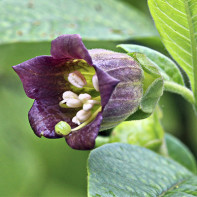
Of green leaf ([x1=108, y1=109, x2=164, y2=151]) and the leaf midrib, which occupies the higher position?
the leaf midrib

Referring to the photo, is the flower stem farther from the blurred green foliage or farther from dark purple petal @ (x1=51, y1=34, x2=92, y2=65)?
the blurred green foliage

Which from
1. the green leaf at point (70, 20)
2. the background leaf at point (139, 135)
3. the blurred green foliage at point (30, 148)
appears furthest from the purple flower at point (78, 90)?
the blurred green foliage at point (30, 148)

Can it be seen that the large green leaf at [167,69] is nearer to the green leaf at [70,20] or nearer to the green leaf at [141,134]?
the green leaf at [141,134]

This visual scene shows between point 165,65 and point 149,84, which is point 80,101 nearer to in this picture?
point 149,84

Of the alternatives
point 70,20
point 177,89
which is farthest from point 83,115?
point 70,20

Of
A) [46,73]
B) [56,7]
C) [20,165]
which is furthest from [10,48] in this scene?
[46,73]

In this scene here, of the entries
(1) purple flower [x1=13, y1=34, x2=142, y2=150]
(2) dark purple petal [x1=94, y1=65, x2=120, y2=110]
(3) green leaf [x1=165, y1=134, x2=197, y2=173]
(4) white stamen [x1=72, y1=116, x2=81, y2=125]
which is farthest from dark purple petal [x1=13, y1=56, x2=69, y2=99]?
(3) green leaf [x1=165, y1=134, x2=197, y2=173]

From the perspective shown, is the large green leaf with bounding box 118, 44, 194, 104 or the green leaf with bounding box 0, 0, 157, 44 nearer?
the large green leaf with bounding box 118, 44, 194, 104

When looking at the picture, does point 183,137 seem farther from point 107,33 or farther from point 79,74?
point 79,74
